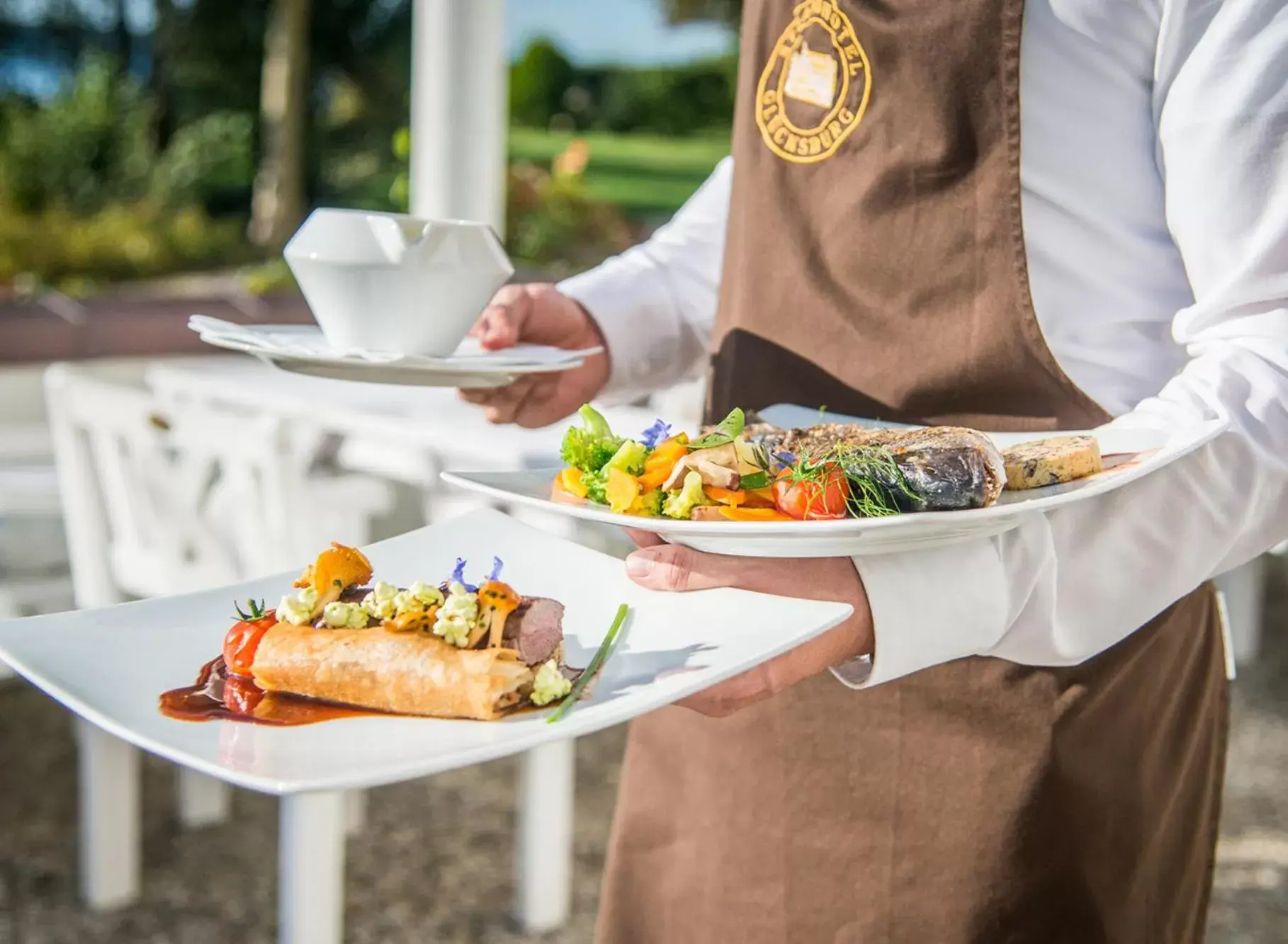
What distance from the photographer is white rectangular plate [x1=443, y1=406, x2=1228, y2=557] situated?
32.7 inches

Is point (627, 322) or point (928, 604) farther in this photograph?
point (627, 322)

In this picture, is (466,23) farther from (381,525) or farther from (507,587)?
(507,587)

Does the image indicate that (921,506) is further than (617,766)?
No

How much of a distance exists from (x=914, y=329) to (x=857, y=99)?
0.71 feet

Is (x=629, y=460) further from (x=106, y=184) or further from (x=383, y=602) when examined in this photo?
(x=106, y=184)

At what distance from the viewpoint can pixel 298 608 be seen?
928mm

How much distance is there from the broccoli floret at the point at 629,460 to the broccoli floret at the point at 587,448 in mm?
18

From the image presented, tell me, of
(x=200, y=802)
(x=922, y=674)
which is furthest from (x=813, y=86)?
(x=200, y=802)

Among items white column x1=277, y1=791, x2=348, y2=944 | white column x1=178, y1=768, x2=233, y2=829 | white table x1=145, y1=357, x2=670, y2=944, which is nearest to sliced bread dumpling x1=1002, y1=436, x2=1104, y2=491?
white table x1=145, y1=357, x2=670, y2=944

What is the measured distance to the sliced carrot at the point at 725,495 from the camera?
3.16ft

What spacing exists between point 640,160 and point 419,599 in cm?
1085

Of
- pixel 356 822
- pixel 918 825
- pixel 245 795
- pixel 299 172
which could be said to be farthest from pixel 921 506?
pixel 299 172

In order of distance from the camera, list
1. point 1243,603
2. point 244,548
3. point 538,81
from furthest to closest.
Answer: point 538,81, point 1243,603, point 244,548

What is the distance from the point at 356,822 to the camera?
362 centimetres
